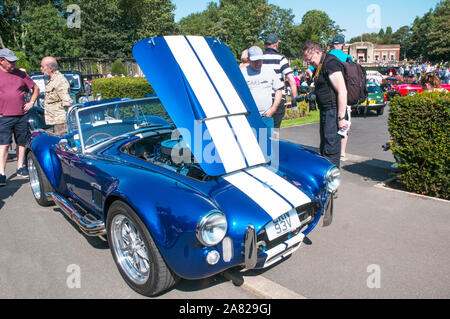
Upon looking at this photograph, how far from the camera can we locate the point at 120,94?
15.2 meters

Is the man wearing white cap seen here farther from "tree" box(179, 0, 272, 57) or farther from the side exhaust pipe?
"tree" box(179, 0, 272, 57)

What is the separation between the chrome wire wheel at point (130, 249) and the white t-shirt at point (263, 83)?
298 centimetres

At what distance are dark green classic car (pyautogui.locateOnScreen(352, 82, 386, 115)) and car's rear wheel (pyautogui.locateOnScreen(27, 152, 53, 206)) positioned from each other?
11.1 m

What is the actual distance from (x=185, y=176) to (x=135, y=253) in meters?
0.78

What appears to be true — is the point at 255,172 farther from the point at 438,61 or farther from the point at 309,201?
the point at 438,61

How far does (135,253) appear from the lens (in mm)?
3043

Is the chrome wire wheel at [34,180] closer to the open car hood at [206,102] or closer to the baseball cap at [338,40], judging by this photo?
the open car hood at [206,102]

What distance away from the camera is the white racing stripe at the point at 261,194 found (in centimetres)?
283

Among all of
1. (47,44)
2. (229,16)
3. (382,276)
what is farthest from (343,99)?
(229,16)

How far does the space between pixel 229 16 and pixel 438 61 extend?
4525 cm

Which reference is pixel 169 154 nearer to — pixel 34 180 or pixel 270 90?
pixel 270 90

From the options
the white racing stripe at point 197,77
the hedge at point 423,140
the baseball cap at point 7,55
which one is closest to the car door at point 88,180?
the white racing stripe at point 197,77

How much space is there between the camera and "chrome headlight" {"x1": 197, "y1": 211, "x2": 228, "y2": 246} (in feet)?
8.04

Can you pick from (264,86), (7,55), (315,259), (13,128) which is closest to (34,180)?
(13,128)
